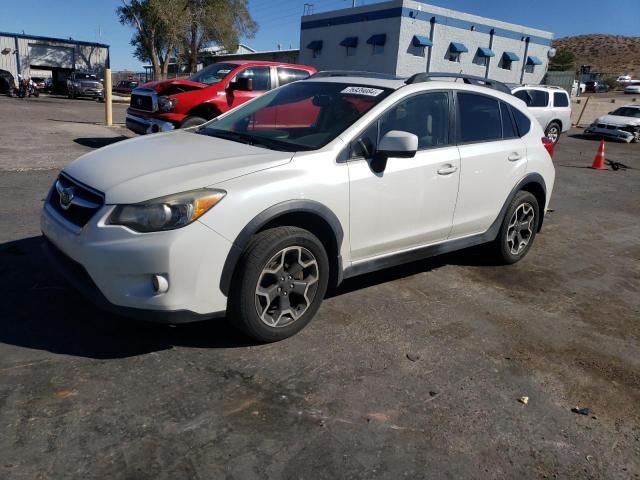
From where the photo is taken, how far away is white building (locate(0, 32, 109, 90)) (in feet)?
150

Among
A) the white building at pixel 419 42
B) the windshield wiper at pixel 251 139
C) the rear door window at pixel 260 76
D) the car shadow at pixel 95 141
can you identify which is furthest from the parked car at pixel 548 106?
the windshield wiper at pixel 251 139

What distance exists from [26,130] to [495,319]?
13172 millimetres

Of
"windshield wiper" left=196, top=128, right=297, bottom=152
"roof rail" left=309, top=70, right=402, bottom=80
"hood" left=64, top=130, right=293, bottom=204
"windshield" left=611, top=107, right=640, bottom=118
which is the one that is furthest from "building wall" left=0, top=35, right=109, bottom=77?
"hood" left=64, top=130, right=293, bottom=204

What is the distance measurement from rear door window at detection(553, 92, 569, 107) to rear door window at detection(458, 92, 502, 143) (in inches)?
644

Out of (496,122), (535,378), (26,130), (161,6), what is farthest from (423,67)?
(535,378)

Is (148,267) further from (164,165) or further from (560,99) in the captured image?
(560,99)

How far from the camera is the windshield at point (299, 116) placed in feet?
12.8

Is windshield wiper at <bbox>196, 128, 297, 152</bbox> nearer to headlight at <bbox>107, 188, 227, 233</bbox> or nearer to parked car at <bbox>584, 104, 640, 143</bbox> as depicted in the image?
headlight at <bbox>107, 188, 227, 233</bbox>

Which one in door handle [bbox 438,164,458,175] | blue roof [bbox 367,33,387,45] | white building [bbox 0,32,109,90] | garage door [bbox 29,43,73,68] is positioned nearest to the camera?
door handle [bbox 438,164,458,175]

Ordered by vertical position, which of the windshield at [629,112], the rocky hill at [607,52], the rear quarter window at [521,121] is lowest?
the rear quarter window at [521,121]

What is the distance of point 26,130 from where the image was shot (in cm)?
1364

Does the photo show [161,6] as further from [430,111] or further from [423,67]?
[430,111]

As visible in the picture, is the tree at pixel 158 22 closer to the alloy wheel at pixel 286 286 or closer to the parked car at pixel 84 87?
the parked car at pixel 84 87

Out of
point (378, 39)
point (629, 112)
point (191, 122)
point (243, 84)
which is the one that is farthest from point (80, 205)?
point (378, 39)
